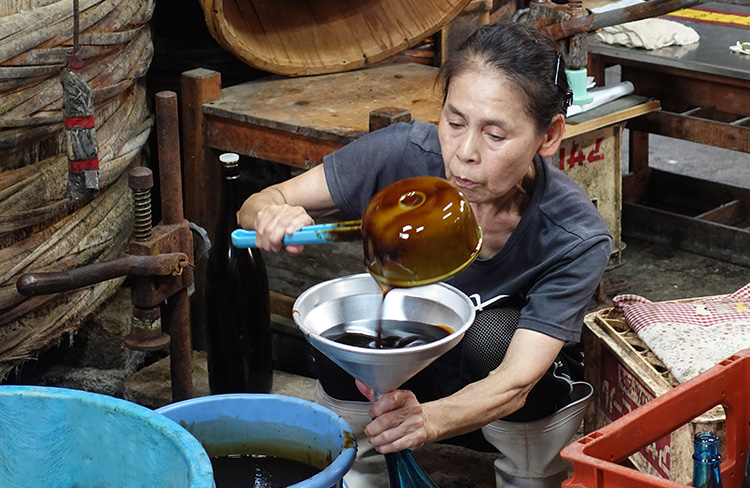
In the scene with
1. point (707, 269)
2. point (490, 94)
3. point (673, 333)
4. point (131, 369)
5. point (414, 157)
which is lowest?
point (707, 269)

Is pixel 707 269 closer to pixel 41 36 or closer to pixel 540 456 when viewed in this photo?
pixel 540 456

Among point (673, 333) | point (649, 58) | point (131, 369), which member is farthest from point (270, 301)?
point (649, 58)

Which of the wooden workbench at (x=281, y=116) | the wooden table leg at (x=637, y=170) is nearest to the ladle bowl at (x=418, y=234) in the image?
the wooden workbench at (x=281, y=116)

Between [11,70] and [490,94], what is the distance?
3.28 feet

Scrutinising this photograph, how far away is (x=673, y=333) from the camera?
2184 mm

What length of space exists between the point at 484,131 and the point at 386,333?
0.41 metres

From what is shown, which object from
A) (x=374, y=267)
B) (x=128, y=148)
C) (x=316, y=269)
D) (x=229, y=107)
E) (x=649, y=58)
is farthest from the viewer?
(x=649, y=58)

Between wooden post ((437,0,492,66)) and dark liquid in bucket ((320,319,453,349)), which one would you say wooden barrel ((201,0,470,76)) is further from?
dark liquid in bucket ((320,319,453,349))

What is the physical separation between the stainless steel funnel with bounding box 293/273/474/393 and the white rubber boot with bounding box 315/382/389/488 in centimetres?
46

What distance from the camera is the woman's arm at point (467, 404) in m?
1.73

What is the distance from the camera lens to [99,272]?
1970 mm

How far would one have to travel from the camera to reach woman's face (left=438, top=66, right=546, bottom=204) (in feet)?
6.10

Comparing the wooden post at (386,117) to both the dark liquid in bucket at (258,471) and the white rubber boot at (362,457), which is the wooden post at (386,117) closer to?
the white rubber boot at (362,457)

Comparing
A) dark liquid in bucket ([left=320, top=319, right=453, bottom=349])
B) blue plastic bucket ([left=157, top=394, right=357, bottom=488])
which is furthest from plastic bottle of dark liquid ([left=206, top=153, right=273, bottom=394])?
dark liquid in bucket ([left=320, top=319, right=453, bottom=349])
